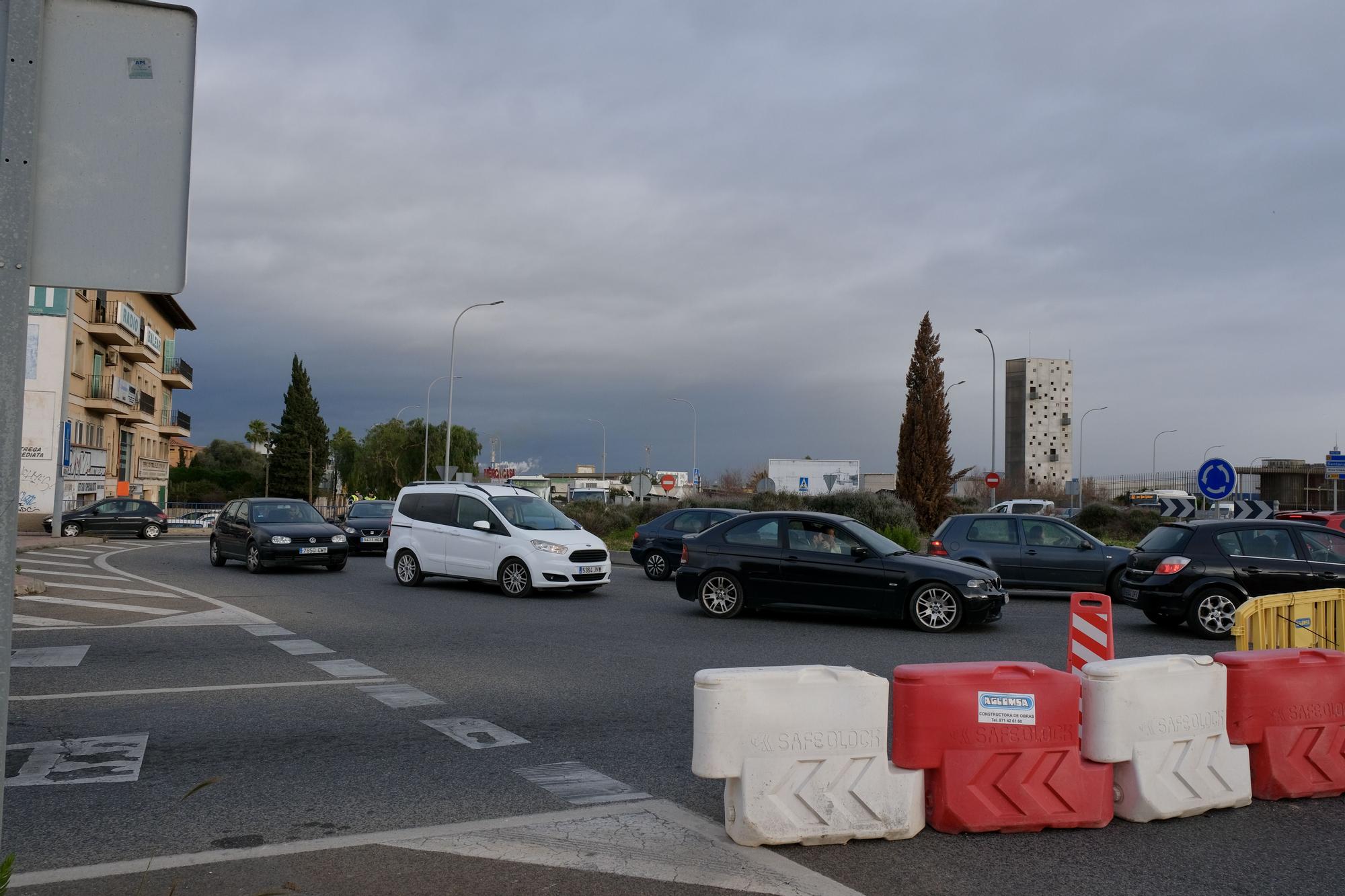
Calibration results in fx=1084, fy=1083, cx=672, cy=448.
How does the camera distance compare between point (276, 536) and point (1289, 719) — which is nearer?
point (1289, 719)

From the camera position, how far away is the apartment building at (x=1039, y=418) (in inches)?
5369

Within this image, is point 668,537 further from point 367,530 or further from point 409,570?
point 367,530

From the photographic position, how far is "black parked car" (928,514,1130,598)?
1769cm

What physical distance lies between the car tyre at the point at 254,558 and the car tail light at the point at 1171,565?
16393 mm

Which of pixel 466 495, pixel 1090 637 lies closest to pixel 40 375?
pixel 466 495

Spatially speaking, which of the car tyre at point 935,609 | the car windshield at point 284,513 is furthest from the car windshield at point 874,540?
the car windshield at point 284,513

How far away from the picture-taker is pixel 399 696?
8633 millimetres

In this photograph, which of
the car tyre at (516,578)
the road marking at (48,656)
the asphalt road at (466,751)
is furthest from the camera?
the car tyre at (516,578)

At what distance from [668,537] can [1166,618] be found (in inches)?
391

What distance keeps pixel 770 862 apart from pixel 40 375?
49.0m

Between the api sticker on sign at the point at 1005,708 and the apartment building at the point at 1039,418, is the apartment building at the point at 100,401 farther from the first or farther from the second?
the apartment building at the point at 1039,418

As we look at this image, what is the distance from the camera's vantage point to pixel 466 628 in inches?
523

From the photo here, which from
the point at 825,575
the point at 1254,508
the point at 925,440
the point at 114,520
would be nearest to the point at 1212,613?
the point at 825,575

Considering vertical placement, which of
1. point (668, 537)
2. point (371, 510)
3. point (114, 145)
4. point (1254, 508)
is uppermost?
point (114, 145)
